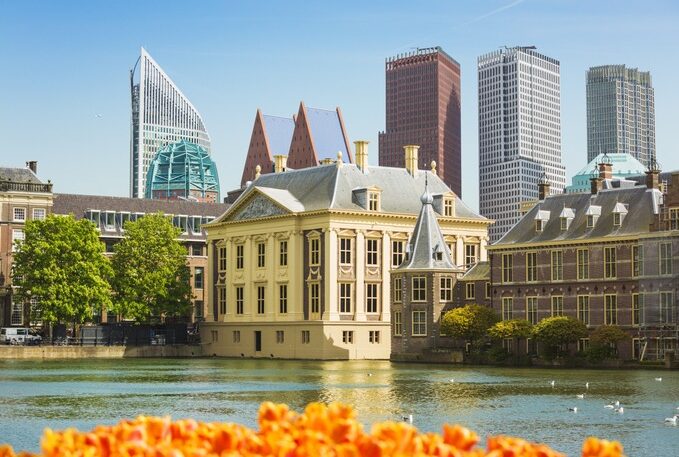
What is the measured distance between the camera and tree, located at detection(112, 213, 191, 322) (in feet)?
411

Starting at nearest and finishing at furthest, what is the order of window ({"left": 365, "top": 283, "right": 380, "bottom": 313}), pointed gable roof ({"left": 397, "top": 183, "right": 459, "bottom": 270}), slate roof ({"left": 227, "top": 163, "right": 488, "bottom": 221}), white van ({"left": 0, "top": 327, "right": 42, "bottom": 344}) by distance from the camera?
pointed gable roof ({"left": 397, "top": 183, "right": 459, "bottom": 270}) < window ({"left": 365, "top": 283, "right": 380, "bottom": 313}) < slate roof ({"left": 227, "top": 163, "right": 488, "bottom": 221}) < white van ({"left": 0, "top": 327, "right": 42, "bottom": 344})

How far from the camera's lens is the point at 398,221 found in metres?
117

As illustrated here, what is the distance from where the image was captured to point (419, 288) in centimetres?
10188

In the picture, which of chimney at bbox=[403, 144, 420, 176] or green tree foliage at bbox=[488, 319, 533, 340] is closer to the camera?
Result: green tree foliage at bbox=[488, 319, 533, 340]

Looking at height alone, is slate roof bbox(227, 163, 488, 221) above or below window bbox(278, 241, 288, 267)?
above

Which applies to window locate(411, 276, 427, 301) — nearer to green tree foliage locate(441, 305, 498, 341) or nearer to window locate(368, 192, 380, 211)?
green tree foliage locate(441, 305, 498, 341)

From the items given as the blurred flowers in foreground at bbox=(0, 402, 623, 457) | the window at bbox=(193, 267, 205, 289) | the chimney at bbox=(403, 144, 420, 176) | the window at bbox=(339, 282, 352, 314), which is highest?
the chimney at bbox=(403, 144, 420, 176)

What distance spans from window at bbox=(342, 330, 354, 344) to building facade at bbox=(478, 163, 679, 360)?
1429 centimetres

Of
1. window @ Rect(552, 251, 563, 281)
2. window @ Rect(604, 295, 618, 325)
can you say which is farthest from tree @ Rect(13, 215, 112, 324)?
window @ Rect(604, 295, 618, 325)

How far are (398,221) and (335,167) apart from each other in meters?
7.63

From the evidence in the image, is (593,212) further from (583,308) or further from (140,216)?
(140,216)

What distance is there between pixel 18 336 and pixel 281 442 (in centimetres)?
11595

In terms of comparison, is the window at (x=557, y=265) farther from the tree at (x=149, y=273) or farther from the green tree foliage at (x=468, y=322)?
the tree at (x=149, y=273)

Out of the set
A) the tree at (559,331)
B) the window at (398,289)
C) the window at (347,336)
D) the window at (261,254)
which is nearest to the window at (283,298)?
the window at (261,254)
